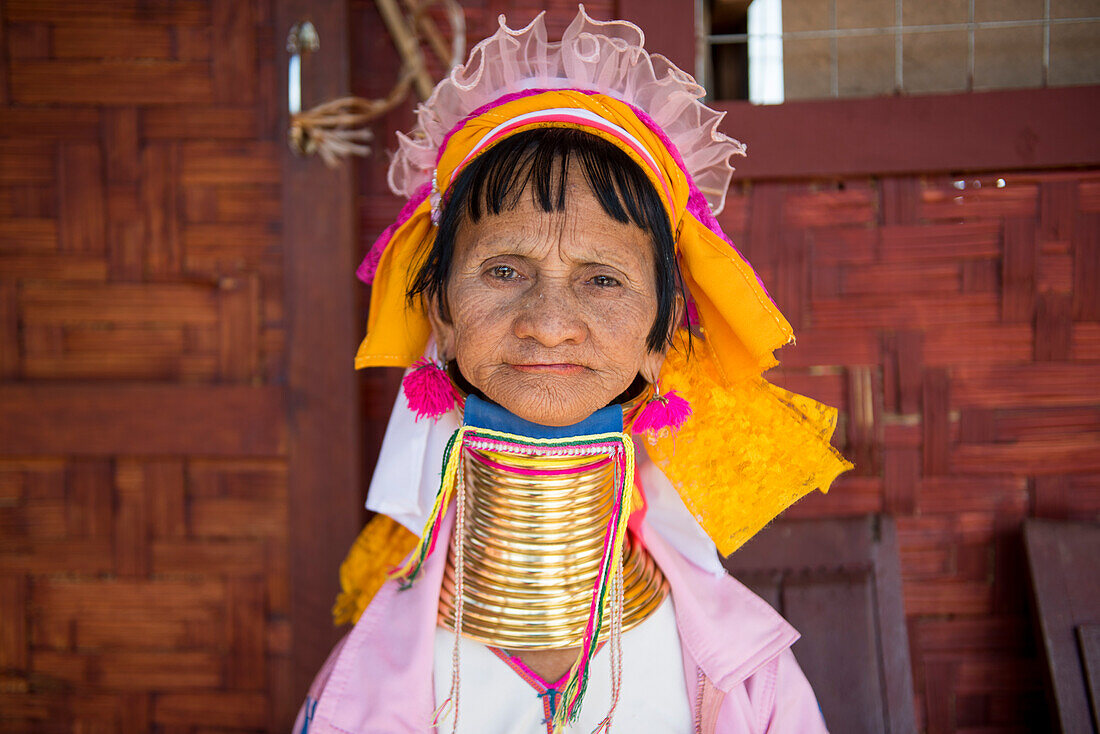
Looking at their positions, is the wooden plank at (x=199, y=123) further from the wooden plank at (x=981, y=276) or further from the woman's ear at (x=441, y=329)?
the wooden plank at (x=981, y=276)

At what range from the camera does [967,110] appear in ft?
7.05

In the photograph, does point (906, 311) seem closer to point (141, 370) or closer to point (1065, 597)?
point (1065, 597)

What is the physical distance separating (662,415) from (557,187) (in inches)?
18.1

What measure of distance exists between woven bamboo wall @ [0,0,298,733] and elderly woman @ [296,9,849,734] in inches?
34.9

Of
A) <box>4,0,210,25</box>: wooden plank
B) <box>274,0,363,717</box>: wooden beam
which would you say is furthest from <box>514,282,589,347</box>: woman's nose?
<box>4,0,210,25</box>: wooden plank

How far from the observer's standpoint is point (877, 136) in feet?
7.12

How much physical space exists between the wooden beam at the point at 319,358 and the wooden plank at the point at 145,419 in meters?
0.11

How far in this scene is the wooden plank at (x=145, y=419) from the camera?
2.27m

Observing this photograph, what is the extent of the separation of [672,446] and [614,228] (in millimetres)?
436

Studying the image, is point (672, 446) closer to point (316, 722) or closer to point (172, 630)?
point (316, 722)

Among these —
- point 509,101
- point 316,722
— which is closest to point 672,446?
point 509,101

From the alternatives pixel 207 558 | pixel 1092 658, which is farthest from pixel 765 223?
pixel 207 558

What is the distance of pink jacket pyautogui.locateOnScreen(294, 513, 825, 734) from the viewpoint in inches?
57.2

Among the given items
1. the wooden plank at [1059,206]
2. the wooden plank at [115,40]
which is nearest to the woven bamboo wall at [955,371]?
the wooden plank at [1059,206]
